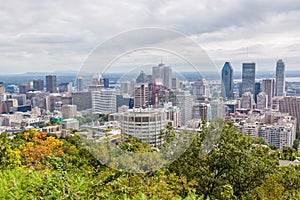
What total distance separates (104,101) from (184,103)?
27.3 inches

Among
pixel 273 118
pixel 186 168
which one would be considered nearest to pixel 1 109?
pixel 273 118

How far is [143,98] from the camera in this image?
7.85 feet

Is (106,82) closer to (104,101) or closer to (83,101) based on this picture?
(104,101)

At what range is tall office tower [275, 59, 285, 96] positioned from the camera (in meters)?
32.7

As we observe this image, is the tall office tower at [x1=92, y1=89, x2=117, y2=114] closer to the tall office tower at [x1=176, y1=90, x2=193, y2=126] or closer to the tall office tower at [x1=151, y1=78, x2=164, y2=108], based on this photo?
the tall office tower at [x1=151, y1=78, x2=164, y2=108]

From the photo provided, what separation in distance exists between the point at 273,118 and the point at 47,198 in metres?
25.5

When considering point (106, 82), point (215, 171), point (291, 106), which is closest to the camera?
point (106, 82)

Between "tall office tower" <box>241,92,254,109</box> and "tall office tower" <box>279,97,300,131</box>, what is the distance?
286 centimetres

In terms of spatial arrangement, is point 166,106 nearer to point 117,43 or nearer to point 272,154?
point 117,43

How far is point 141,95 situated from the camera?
2.40 m

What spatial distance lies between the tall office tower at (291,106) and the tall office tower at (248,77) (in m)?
4.08

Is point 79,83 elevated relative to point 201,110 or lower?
elevated


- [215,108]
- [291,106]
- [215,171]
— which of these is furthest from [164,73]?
[291,106]

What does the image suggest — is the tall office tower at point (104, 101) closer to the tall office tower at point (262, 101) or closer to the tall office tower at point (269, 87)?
the tall office tower at point (262, 101)
